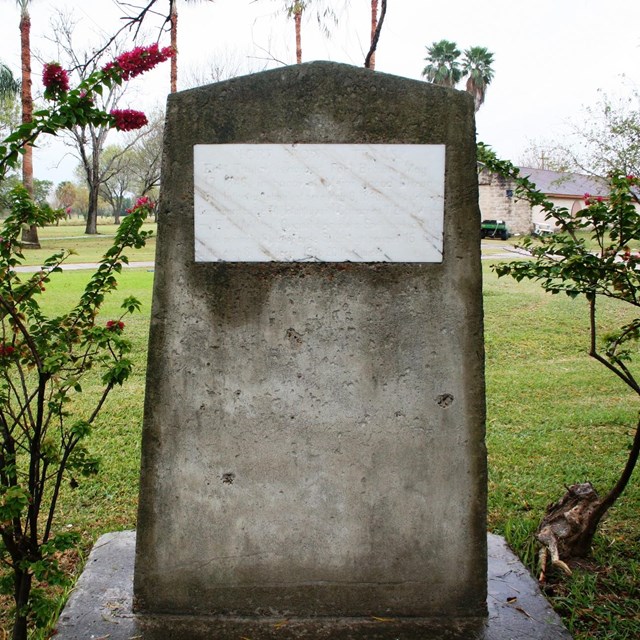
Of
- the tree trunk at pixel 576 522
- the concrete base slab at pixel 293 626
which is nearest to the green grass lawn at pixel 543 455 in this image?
the tree trunk at pixel 576 522

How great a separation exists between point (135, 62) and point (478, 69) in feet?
149

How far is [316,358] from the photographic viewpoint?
2412 millimetres

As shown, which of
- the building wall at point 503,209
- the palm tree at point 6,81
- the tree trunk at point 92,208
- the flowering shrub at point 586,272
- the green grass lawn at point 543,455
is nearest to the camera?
the green grass lawn at point 543,455

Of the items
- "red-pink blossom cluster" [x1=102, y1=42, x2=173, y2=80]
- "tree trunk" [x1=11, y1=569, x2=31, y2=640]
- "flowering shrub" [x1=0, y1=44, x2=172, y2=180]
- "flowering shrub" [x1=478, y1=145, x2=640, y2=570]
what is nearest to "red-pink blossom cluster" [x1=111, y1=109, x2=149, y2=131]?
"flowering shrub" [x1=0, y1=44, x2=172, y2=180]

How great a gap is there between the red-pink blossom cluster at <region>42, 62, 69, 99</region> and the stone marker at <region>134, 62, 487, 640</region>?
1.79 feet

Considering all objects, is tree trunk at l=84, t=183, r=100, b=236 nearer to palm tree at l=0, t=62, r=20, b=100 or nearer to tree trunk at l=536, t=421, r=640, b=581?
palm tree at l=0, t=62, r=20, b=100

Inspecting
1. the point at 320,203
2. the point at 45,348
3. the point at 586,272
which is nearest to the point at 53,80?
the point at 45,348

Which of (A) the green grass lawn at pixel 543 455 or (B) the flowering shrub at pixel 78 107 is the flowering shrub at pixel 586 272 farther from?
(B) the flowering shrub at pixel 78 107

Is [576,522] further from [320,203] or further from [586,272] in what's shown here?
[320,203]

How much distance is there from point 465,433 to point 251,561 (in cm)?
90

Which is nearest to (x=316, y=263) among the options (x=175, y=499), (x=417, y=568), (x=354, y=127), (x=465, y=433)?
(x=354, y=127)

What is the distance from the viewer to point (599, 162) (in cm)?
1844

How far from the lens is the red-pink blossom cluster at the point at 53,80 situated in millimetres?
2525

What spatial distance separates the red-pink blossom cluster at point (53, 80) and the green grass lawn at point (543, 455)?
7.10 ft
